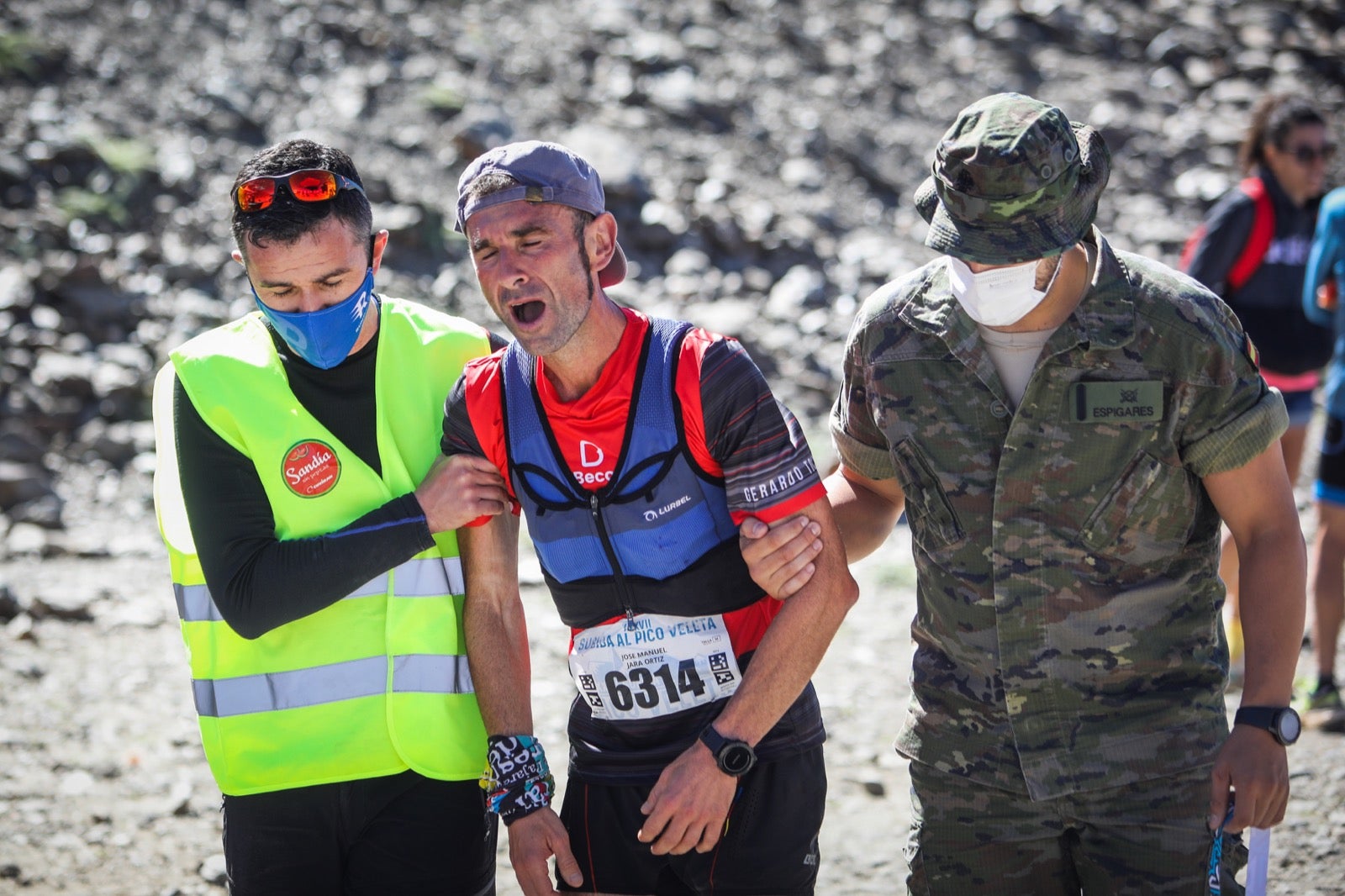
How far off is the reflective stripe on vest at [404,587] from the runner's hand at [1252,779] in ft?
5.50

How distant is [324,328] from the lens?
294cm

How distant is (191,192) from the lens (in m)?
11.4

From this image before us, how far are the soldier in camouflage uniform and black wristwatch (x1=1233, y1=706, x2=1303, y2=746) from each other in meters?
0.01

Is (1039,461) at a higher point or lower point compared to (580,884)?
higher

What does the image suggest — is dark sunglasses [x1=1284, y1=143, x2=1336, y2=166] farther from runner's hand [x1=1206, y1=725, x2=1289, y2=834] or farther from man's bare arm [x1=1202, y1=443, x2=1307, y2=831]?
runner's hand [x1=1206, y1=725, x2=1289, y2=834]

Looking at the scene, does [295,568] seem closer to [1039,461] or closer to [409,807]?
[409,807]

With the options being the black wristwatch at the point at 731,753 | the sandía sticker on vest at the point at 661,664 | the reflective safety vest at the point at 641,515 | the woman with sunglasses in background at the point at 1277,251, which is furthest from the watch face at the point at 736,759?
the woman with sunglasses in background at the point at 1277,251

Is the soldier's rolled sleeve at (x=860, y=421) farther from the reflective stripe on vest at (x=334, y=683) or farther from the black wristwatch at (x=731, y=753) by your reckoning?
the reflective stripe on vest at (x=334, y=683)

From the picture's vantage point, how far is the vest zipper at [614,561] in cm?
271

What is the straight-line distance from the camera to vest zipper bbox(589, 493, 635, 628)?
2713 millimetres

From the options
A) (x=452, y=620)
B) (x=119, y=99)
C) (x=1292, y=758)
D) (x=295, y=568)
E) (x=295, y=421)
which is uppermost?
(x=119, y=99)

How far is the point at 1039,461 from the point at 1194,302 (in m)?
0.44

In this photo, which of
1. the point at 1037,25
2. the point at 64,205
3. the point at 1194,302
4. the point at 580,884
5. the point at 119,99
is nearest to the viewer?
the point at 1194,302

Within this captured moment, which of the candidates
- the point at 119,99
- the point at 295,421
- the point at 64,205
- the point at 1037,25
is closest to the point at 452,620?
the point at 295,421
